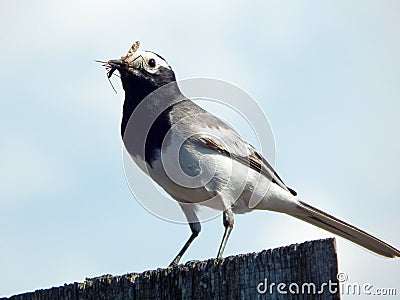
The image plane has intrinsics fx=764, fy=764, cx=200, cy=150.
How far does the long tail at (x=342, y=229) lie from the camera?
7062 millimetres

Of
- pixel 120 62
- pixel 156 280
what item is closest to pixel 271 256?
pixel 156 280

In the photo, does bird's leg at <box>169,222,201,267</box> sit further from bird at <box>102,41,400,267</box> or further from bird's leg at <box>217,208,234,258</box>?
bird's leg at <box>217,208,234,258</box>

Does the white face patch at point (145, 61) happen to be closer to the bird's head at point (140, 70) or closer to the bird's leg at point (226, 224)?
the bird's head at point (140, 70)

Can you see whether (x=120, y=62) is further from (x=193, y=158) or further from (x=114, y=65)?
(x=193, y=158)

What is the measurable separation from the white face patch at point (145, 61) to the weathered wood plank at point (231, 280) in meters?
4.07

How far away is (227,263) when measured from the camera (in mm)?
3580

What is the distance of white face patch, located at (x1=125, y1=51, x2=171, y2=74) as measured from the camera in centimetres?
782

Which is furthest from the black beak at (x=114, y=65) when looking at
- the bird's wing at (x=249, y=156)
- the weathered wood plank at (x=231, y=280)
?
the weathered wood plank at (x=231, y=280)

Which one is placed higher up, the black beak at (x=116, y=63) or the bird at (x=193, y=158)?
the black beak at (x=116, y=63)

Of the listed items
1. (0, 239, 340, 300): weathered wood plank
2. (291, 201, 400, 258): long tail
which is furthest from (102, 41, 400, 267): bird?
(0, 239, 340, 300): weathered wood plank

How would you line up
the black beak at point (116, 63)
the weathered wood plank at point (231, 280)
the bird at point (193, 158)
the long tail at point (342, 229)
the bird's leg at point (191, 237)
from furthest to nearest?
the black beak at point (116, 63)
the bird's leg at point (191, 237)
the long tail at point (342, 229)
the bird at point (193, 158)
the weathered wood plank at point (231, 280)

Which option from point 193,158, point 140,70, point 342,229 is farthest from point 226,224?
point 140,70

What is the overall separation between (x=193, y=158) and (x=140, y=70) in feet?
4.57

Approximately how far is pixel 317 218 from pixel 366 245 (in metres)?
0.72
